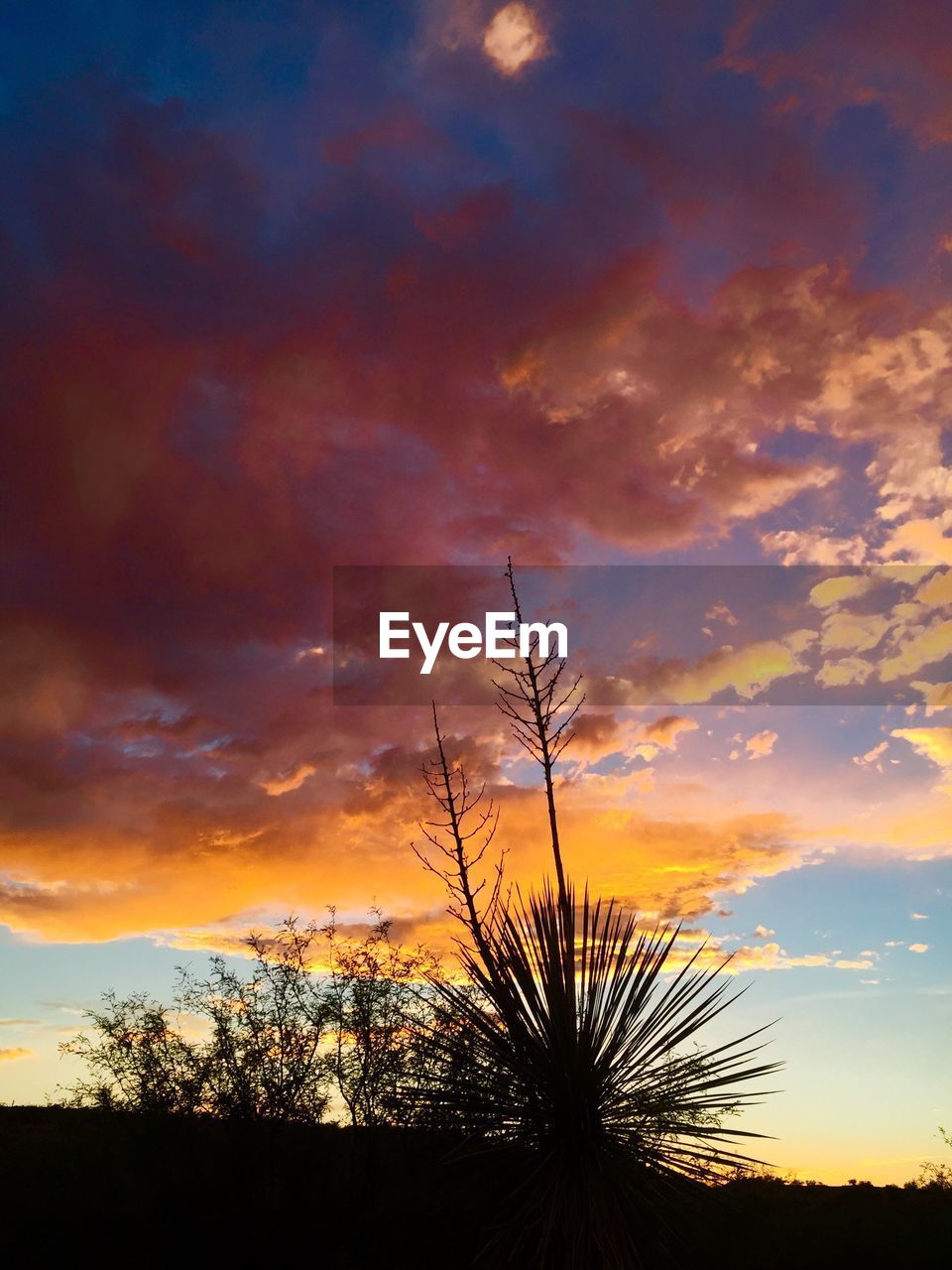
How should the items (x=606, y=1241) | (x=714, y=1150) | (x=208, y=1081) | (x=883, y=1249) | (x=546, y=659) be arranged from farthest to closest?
1. (x=883, y=1249)
2. (x=208, y=1081)
3. (x=546, y=659)
4. (x=714, y=1150)
5. (x=606, y=1241)

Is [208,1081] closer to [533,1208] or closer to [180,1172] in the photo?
[180,1172]

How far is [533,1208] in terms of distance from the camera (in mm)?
9328

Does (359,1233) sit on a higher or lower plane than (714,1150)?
lower

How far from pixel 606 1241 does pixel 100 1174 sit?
12290 millimetres

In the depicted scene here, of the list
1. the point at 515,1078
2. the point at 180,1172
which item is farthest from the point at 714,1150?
the point at 180,1172

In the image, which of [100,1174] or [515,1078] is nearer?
[515,1078]

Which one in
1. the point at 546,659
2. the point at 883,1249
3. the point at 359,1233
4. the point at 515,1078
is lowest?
the point at 883,1249

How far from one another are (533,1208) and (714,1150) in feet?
6.40

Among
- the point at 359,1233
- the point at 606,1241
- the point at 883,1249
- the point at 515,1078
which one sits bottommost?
the point at 883,1249

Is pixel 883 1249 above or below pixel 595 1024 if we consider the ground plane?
below

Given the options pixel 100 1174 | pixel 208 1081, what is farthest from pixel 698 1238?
pixel 100 1174

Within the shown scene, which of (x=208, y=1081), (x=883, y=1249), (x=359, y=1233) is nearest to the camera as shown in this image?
(x=359, y=1233)

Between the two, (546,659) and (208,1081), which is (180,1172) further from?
(546,659)

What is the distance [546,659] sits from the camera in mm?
13234
